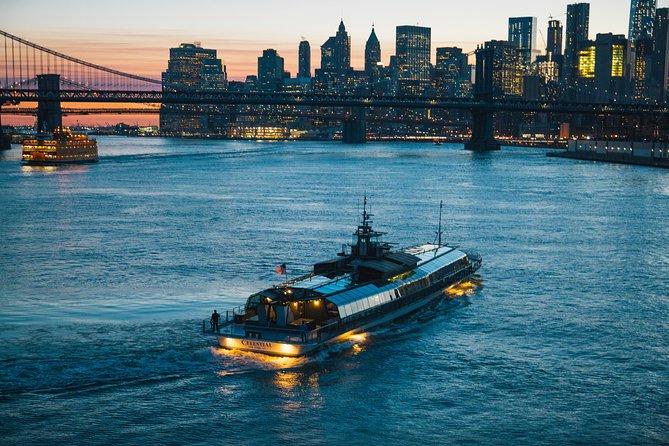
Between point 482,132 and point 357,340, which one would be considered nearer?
point 357,340

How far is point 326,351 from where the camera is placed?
24.3 meters

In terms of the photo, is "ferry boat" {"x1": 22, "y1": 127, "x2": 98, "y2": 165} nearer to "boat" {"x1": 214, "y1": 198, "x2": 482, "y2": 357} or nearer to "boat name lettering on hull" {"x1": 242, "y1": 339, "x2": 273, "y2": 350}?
"boat" {"x1": 214, "y1": 198, "x2": 482, "y2": 357}

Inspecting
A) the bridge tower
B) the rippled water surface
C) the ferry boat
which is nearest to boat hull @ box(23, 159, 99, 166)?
the ferry boat

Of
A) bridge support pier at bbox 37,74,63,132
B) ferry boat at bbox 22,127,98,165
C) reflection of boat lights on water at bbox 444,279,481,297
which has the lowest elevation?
reflection of boat lights on water at bbox 444,279,481,297

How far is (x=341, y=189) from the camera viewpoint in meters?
77.4

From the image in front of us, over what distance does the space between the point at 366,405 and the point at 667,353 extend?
365 inches

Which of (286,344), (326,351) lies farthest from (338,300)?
(286,344)

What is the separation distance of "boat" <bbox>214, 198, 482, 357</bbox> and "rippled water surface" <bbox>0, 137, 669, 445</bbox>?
1.60 feet

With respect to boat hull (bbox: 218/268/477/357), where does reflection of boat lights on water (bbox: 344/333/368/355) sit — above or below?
below

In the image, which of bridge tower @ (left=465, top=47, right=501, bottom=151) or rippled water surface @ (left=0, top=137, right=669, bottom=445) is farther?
bridge tower @ (left=465, top=47, right=501, bottom=151)

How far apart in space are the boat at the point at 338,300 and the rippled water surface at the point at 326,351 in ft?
1.60

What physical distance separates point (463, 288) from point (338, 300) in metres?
8.94

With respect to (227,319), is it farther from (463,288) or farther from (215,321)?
(463,288)

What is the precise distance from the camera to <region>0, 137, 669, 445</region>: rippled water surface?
19.3 m
